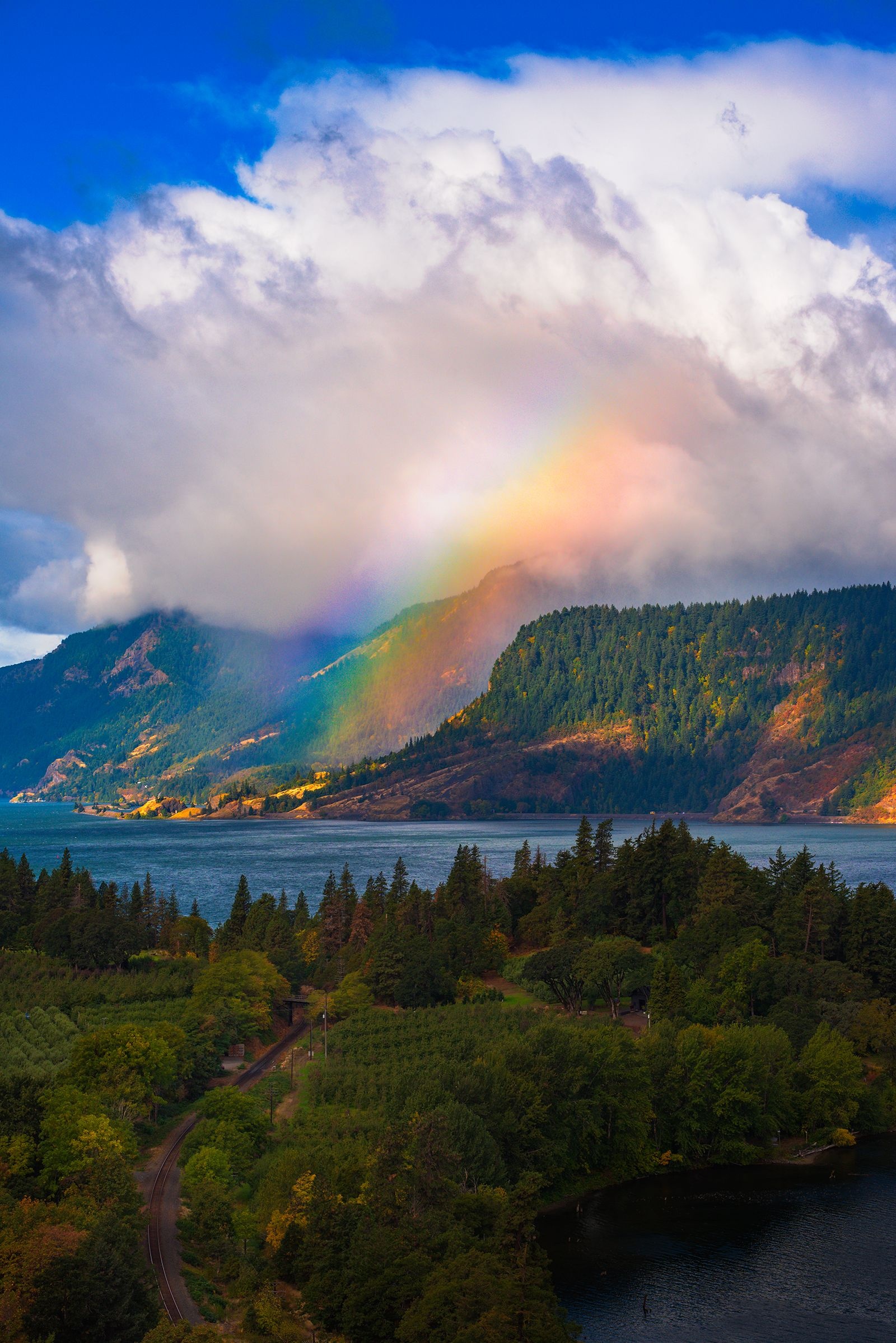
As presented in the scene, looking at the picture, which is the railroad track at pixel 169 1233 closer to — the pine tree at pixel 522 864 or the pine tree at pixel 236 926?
the pine tree at pixel 236 926

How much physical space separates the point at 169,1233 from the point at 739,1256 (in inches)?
1445

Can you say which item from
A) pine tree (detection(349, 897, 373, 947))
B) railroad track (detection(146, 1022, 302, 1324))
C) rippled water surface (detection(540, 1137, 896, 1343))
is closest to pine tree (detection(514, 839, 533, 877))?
pine tree (detection(349, 897, 373, 947))

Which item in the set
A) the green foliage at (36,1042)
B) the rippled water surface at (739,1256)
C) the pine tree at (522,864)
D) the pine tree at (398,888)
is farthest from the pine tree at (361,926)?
the rippled water surface at (739,1256)

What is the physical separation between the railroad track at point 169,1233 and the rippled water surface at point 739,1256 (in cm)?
2231

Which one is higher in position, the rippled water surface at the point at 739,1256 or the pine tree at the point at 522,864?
the pine tree at the point at 522,864

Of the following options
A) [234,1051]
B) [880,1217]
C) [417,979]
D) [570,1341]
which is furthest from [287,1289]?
[417,979]

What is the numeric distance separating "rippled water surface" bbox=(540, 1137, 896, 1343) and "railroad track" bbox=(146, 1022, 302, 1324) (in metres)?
22.3

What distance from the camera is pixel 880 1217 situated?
3137 inches

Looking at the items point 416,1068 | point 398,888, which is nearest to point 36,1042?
point 416,1068

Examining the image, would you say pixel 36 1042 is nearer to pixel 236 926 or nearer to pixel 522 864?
pixel 236 926

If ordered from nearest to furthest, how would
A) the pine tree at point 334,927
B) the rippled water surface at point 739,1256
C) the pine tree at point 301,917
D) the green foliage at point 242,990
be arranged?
the rippled water surface at point 739,1256, the green foliage at point 242,990, the pine tree at point 334,927, the pine tree at point 301,917

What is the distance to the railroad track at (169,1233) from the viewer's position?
60.5 meters

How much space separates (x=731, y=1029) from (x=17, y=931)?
10227cm

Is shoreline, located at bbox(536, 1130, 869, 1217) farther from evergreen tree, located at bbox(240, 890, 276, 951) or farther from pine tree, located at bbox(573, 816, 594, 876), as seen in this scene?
pine tree, located at bbox(573, 816, 594, 876)
